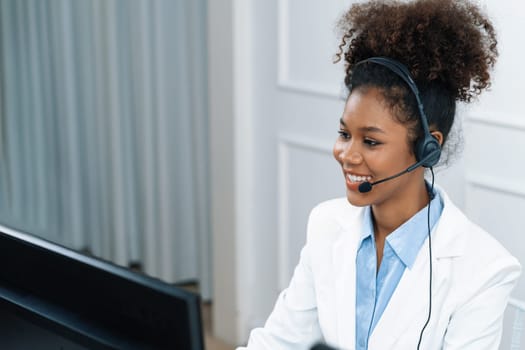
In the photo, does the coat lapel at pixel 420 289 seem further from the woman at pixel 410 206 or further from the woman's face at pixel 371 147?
the woman's face at pixel 371 147

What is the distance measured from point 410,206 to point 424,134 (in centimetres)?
14

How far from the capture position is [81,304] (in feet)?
2.89

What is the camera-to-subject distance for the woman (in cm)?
148

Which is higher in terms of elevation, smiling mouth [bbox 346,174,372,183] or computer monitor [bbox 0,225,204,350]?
computer monitor [bbox 0,225,204,350]

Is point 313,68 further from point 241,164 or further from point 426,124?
point 426,124

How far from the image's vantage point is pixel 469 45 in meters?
1.53

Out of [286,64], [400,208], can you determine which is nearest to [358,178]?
[400,208]

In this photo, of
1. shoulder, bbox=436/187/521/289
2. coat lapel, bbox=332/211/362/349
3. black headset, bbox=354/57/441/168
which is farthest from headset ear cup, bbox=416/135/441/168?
coat lapel, bbox=332/211/362/349

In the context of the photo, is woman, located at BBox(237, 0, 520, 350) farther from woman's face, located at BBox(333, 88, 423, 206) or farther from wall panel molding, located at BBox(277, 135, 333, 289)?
wall panel molding, located at BBox(277, 135, 333, 289)

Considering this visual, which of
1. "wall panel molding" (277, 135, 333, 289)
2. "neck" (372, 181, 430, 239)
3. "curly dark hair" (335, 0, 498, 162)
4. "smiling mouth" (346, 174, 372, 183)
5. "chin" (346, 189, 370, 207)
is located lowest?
"wall panel molding" (277, 135, 333, 289)

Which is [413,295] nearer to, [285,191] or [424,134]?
[424,134]

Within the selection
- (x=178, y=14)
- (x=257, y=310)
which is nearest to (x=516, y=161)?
(x=257, y=310)

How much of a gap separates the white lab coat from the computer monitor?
0.63 meters

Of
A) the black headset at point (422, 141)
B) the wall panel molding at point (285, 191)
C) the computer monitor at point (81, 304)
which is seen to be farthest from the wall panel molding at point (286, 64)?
the computer monitor at point (81, 304)
